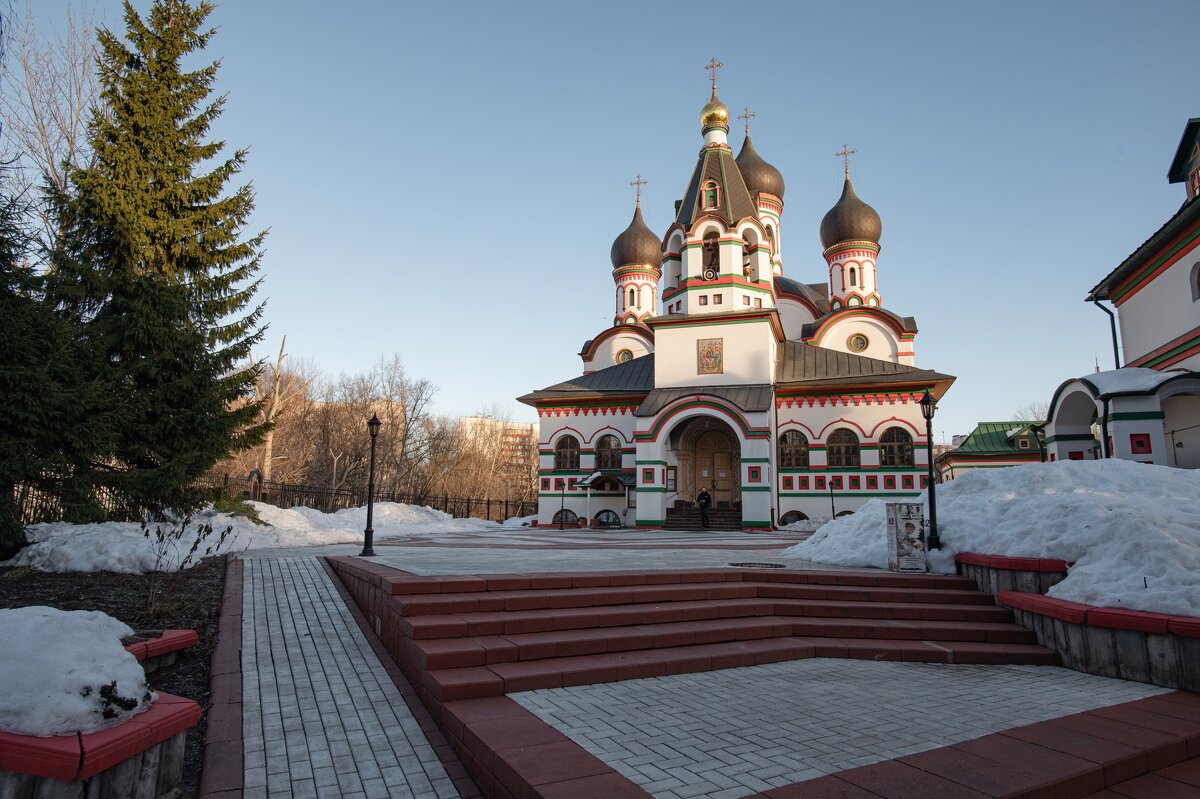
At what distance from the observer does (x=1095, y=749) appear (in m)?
3.98

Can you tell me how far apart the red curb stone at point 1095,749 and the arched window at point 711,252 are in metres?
24.0

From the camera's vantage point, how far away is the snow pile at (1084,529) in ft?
19.6

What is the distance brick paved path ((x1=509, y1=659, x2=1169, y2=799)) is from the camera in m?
3.71

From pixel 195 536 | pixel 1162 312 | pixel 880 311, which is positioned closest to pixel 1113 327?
pixel 1162 312

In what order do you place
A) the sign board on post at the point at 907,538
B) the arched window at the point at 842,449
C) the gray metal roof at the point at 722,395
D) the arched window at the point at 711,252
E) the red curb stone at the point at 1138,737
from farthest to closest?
the arched window at the point at 711,252
the arched window at the point at 842,449
the gray metal roof at the point at 722,395
the sign board on post at the point at 907,538
the red curb stone at the point at 1138,737

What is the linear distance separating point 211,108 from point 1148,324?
72.7 feet

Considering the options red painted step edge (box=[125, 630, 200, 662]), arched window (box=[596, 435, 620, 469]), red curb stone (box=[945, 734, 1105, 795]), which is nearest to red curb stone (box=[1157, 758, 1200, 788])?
red curb stone (box=[945, 734, 1105, 795])

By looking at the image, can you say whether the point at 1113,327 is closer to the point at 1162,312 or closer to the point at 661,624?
the point at 1162,312

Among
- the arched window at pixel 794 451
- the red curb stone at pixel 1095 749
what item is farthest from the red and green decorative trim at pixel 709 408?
the red curb stone at pixel 1095 749

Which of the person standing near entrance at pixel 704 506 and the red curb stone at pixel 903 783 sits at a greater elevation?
the person standing near entrance at pixel 704 506

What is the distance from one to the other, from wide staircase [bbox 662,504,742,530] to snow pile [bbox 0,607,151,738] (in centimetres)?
2187

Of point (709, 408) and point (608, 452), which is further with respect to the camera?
point (608, 452)

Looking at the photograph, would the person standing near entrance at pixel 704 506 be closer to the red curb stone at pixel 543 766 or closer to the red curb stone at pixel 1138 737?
the red curb stone at pixel 1138 737

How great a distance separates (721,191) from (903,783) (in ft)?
88.5
